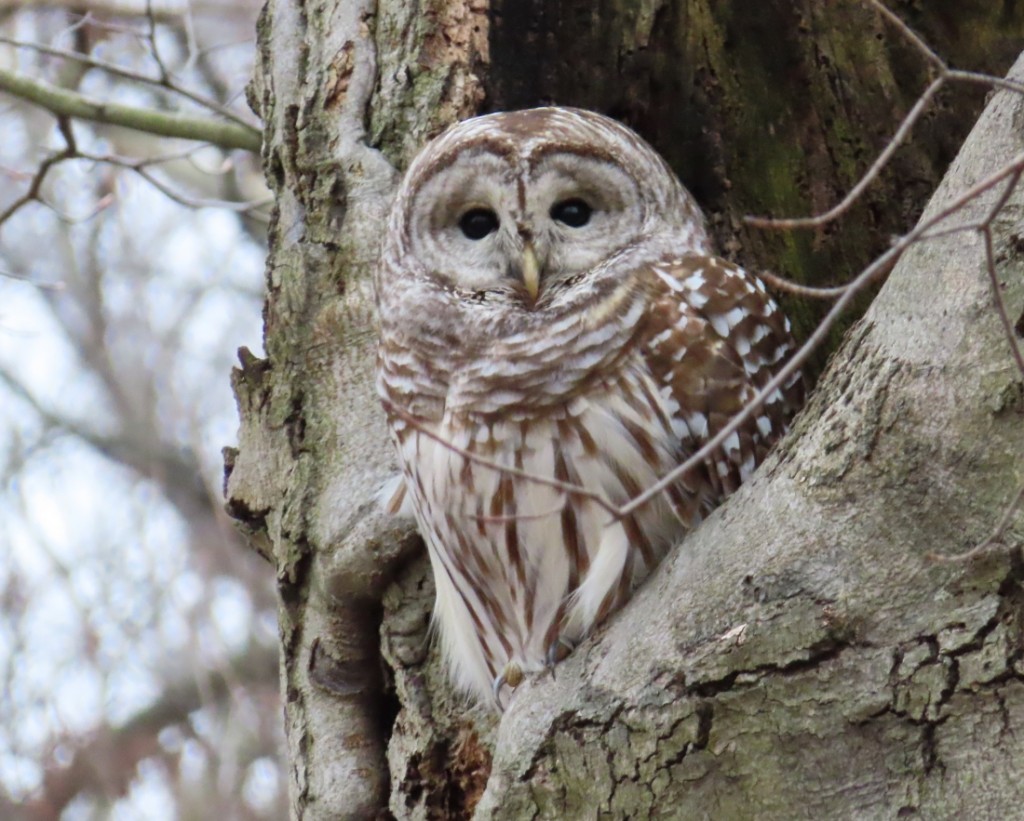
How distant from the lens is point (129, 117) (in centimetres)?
423

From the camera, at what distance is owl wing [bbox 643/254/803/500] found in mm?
2826

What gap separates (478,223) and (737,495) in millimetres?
1236

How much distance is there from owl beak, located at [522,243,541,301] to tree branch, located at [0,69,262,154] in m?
1.60

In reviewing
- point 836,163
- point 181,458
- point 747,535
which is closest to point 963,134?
point 836,163

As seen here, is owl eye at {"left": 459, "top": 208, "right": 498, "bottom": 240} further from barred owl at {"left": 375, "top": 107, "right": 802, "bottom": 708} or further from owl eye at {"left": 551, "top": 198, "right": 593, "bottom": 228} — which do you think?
owl eye at {"left": 551, "top": 198, "right": 593, "bottom": 228}

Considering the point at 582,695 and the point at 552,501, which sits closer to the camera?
the point at 582,695

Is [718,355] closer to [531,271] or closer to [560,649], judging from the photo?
[531,271]

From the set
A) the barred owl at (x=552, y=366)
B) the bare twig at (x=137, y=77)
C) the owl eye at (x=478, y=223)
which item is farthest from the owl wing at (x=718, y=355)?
the bare twig at (x=137, y=77)

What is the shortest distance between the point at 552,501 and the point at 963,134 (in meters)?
1.61

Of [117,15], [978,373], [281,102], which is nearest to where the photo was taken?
[978,373]

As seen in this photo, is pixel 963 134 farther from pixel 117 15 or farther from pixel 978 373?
pixel 117 15

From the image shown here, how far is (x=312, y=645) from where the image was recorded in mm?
3414

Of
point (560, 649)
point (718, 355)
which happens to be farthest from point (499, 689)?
point (718, 355)

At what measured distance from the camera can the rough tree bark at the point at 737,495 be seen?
2002 millimetres
